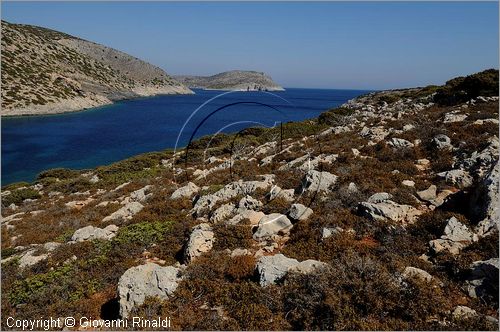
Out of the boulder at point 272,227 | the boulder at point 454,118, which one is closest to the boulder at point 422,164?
the boulder at point 454,118

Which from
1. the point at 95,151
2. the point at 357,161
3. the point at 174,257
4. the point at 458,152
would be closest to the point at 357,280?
the point at 174,257

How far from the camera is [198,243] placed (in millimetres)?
10211

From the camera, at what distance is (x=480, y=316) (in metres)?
6.27

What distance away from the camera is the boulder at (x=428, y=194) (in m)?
11.4

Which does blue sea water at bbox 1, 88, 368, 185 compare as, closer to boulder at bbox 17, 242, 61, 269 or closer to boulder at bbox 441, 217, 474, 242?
boulder at bbox 17, 242, 61, 269

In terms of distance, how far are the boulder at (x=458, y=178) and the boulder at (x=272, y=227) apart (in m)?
6.43

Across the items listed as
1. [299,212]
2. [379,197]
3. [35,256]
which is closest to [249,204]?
[299,212]

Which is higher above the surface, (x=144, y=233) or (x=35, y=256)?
(x=144, y=233)

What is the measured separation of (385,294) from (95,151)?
54679 millimetres

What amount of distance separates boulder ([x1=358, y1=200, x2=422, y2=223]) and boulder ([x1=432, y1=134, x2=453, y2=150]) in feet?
22.8

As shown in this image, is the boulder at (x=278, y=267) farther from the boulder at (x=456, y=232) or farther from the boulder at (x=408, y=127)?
the boulder at (x=408, y=127)

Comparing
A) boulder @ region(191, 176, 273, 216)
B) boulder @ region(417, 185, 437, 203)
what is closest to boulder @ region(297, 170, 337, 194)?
boulder @ region(191, 176, 273, 216)

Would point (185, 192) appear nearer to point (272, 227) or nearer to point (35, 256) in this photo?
point (35, 256)

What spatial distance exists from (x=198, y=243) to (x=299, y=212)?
3655mm
